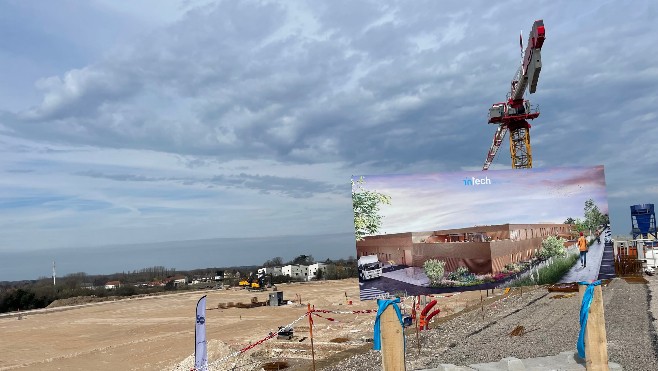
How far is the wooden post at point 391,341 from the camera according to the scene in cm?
642

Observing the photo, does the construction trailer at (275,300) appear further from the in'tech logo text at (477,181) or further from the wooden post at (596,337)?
the wooden post at (596,337)

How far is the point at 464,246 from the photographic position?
19.8 meters

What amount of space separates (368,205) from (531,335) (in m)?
6.94

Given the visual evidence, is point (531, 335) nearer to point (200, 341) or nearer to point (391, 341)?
point (200, 341)

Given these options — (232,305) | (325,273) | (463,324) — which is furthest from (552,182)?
(325,273)

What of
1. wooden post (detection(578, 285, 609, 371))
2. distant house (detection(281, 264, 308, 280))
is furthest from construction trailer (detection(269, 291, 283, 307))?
distant house (detection(281, 264, 308, 280))

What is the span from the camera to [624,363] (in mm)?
10484

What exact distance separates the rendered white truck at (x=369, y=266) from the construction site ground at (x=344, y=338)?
2507 mm

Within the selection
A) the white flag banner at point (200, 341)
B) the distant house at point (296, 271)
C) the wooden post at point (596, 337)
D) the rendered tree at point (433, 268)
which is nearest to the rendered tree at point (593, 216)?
the rendered tree at point (433, 268)

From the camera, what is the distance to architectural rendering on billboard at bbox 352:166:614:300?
19422mm

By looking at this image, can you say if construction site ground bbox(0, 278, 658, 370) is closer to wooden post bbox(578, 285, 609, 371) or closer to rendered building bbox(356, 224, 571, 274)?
rendered building bbox(356, 224, 571, 274)

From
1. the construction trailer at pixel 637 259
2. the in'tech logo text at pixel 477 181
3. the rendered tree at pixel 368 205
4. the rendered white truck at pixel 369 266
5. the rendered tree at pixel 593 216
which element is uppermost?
the in'tech logo text at pixel 477 181

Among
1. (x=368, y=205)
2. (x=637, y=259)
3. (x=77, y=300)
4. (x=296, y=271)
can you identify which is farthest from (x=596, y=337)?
(x=296, y=271)

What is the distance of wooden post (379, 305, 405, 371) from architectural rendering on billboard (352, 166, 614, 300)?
42.0ft
